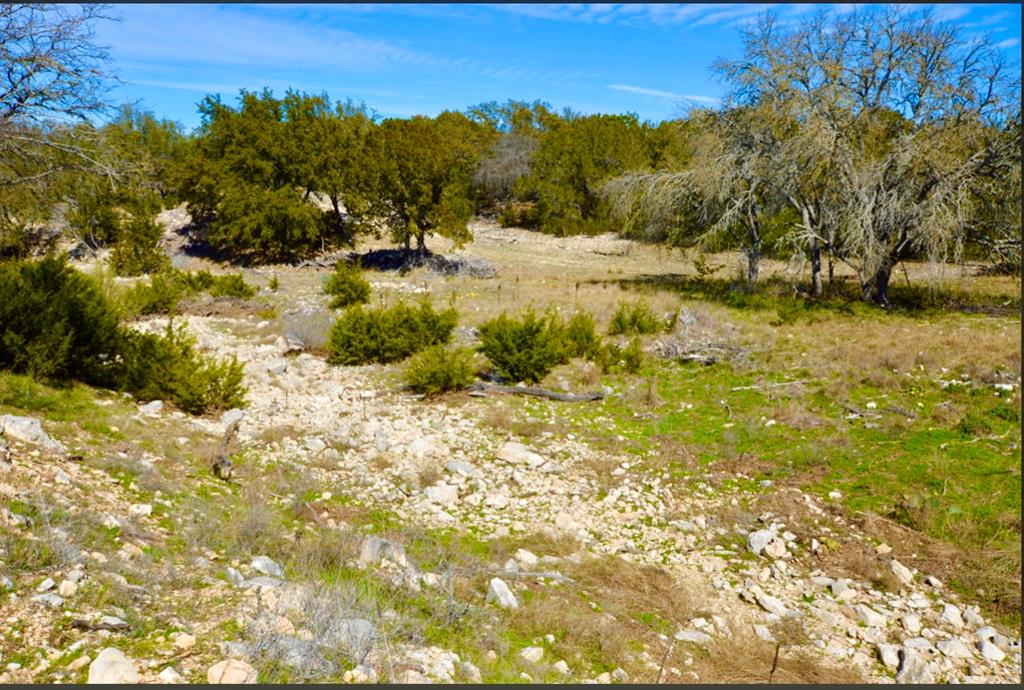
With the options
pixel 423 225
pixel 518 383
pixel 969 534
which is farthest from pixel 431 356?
pixel 423 225

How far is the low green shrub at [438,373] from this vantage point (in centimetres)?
945

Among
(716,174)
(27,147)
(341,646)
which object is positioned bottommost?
(341,646)

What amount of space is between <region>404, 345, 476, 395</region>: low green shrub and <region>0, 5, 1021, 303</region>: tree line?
4368 mm

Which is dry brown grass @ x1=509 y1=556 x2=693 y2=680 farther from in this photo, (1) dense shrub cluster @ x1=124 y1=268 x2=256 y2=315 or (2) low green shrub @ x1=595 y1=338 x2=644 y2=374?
(1) dense shrub cluster @ x1=124 y1=268 x2=256 y2=315

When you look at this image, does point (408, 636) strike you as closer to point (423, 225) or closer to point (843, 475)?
point (843, 475)

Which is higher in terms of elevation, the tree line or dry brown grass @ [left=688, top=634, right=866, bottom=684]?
the tree line

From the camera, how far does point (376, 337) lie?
453 inches

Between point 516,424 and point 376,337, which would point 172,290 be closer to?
point 376,337

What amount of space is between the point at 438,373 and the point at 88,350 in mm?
4755

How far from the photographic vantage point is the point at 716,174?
16000mm

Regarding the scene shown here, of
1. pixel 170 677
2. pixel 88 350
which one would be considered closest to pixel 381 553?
pixel 170 677

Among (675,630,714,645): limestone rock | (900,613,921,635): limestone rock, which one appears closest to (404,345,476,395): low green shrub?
(675,630,714,645): limestone rock

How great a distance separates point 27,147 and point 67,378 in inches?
114

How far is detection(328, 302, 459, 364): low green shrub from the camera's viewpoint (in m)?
11.4
